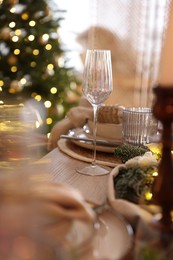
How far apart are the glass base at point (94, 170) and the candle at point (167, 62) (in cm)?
49

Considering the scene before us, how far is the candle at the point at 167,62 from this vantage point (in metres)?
0.62

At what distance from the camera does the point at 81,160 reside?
1.23 metres

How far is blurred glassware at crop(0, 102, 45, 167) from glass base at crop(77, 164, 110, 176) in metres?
0.14

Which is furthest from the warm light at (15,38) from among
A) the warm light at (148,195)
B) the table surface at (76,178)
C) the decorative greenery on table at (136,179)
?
the warm light at (148,195)

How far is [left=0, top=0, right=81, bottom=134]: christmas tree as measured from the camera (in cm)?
316

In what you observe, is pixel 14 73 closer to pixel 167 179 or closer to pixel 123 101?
pixel 123 101

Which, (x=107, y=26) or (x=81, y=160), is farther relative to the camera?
(x=107, y=26)

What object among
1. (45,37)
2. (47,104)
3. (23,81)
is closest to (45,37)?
(45,37)

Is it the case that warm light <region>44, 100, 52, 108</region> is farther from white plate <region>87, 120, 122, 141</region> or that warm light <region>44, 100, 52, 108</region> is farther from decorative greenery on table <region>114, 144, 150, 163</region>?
decorative greenery on table <region>114, 144, 150, 163</region>

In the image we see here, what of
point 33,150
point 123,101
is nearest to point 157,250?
point 33,150

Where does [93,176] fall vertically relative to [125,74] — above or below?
below

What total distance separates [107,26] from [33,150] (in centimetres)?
311

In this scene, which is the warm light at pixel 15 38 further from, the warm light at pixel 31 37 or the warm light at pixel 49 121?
the warm light at pixel 49 121

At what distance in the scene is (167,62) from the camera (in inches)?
24.8
